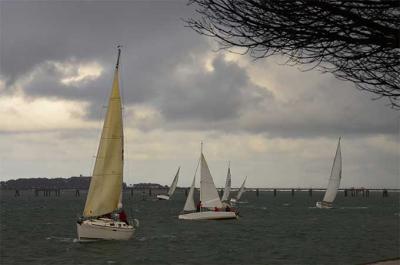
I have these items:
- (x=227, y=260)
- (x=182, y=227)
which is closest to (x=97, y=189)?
(x=227, y=260)

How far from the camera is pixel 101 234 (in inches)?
1452

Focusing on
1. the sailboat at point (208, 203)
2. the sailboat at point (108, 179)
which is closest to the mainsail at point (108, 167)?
the sailboat at point (108, 179)

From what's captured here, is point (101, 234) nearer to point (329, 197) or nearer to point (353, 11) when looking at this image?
point (353, 11)

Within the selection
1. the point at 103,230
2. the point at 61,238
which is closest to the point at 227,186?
the point at 61,238

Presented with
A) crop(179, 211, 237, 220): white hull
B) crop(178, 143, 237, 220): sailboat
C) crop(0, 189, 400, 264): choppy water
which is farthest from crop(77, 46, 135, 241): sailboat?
crop(179, 211, 237, 220): white hull

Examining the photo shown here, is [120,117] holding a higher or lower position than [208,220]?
higher

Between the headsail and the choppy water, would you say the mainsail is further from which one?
the headsail

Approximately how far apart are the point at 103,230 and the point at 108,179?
3.10m

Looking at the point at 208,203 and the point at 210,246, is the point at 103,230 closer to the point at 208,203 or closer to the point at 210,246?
the point at 210,246

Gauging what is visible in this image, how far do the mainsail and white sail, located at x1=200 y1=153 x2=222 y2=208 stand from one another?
2167 cm

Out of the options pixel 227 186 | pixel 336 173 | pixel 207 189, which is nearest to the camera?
pixel 207 189

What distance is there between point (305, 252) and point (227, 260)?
601 centimetres

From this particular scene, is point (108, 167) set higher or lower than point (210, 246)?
higher

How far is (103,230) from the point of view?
120 ft
